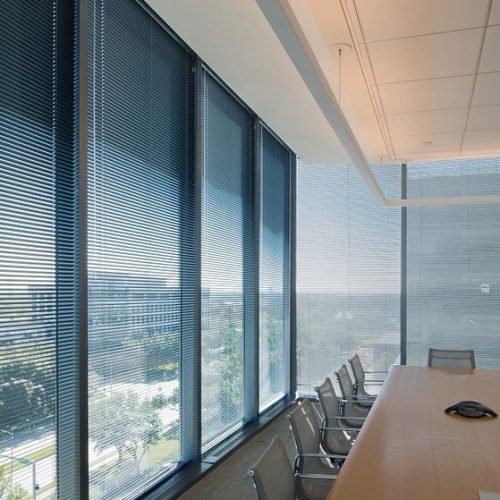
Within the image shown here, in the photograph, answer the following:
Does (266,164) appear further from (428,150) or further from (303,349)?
(303,349)

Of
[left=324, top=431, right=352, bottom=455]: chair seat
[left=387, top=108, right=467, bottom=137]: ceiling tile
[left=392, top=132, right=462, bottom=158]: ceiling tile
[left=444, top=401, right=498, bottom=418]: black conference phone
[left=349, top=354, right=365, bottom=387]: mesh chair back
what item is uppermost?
[left=387, top=108, right=467, bottom=137]: ceiling tile

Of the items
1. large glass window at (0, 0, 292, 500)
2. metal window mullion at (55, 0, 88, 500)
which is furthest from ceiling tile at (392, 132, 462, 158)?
metal window mullion at (55, 0, 88, 500)

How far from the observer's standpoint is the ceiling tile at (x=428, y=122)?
505cm

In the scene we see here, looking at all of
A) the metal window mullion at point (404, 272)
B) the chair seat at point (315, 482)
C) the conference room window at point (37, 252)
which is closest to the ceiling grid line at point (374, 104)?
the metal window mullion at point (404, 272)

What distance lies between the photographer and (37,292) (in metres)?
2.71

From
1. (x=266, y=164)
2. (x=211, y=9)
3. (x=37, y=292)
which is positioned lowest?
(x=37, y=292)

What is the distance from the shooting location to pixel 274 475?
2344 mm

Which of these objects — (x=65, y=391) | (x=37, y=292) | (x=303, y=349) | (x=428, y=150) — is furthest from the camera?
(x=303, y=349)

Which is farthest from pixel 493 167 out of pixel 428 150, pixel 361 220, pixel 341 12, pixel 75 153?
pixel 75 153

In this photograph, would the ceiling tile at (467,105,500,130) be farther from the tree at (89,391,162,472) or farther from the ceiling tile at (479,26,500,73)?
the tree at (89,391,162,472)

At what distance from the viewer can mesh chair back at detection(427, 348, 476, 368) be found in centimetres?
591

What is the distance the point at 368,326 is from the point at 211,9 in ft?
16.8

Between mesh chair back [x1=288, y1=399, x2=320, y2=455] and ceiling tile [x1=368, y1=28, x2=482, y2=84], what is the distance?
245 cm

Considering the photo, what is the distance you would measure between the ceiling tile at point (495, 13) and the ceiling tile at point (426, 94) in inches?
34.9
